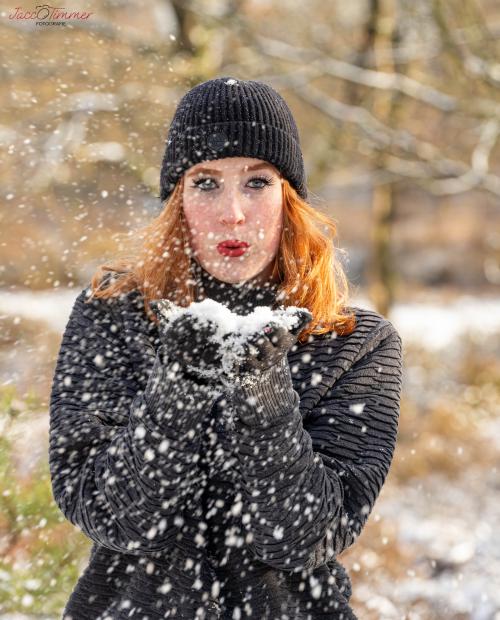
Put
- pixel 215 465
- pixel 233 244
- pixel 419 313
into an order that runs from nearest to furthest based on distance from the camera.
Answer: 1. pixel 215 465
2. pixel 233 244
3. pixel 419 313

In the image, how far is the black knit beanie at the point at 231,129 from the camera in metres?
1.75

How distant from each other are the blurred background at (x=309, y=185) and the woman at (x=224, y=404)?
49cm

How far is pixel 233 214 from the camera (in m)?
1.67

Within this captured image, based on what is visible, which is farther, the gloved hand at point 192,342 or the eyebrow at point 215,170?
the eyebrow at point 215,170

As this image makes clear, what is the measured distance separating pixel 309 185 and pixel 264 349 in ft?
20.6

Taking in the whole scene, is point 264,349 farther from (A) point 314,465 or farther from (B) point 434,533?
(B) point 434,533

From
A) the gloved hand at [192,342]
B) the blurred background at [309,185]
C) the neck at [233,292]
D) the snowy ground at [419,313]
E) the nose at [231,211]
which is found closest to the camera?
the gloved hand at [192,342]

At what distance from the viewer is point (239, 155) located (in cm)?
176

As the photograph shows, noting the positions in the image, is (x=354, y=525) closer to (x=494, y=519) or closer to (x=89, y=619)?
(x=89, y=619)

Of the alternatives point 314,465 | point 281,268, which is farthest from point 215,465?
point 281,268

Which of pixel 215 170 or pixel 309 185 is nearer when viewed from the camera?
pixel 215 170

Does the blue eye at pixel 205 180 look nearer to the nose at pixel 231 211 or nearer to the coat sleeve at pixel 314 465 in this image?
the nose at pixel 231 211

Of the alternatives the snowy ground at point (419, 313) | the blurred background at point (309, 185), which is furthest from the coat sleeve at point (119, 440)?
the snowy ground at point (419, 313)

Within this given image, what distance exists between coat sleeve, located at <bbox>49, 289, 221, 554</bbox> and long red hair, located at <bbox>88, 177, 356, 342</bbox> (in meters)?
0.14
